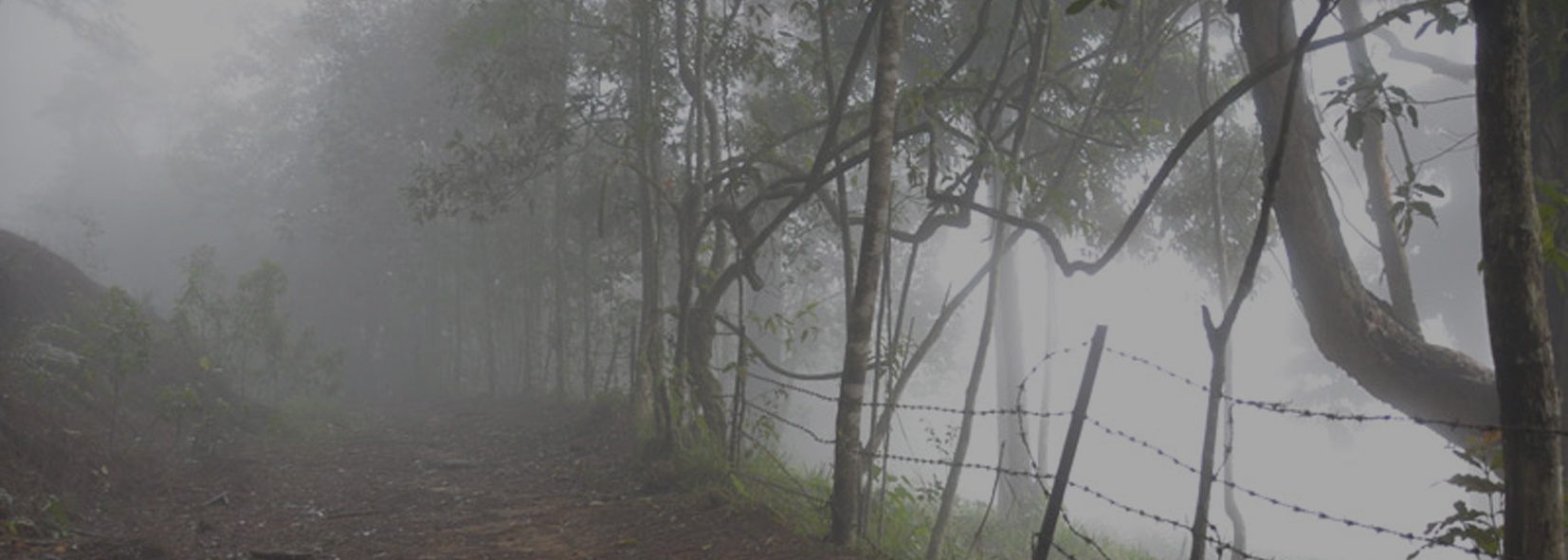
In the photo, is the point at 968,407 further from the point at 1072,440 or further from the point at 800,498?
the point at 1072,440

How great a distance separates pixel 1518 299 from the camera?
8.41ft

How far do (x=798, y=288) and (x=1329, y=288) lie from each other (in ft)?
74.3

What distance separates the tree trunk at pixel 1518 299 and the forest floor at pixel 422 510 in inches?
126

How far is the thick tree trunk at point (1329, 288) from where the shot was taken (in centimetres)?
587

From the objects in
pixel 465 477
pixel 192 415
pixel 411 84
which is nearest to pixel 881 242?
pixel 465 477

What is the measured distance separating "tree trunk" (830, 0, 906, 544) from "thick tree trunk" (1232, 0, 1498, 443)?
195 centimetres

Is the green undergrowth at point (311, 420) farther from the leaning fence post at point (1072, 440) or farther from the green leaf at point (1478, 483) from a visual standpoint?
the green leaf at point (1478, 483)

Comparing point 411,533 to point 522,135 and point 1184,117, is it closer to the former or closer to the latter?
point 522,135

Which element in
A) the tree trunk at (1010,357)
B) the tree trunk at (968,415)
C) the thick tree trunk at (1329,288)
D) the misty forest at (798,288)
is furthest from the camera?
the tree trunk at (1010,357)

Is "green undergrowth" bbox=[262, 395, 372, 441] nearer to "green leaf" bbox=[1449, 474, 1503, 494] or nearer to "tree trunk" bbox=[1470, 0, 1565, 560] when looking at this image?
"green leaf" bbox=[1449, 474, 1503, 494]

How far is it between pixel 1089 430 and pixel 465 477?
32.8 metres

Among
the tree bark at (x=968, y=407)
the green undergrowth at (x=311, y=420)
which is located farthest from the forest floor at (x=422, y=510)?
the tree bark at (x=968, y=407)

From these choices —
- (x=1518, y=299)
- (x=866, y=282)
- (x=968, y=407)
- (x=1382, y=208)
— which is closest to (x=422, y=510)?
(x=968, y=407)

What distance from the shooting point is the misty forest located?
4555mm
